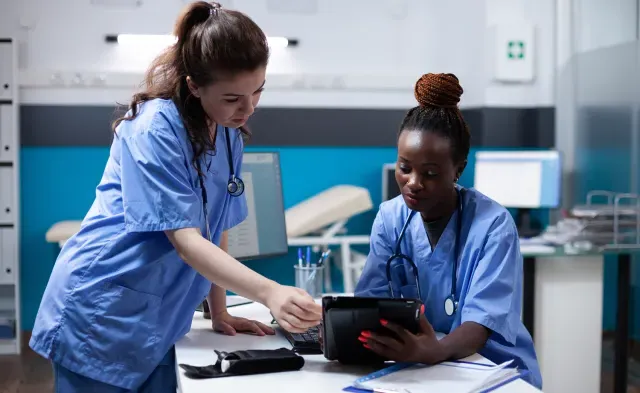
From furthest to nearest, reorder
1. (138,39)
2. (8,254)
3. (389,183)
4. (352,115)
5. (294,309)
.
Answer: (352,115)
(138,39)
(389,183)
(8,254)
(294,309)

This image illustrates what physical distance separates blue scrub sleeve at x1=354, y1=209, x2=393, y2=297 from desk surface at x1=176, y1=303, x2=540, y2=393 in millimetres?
216

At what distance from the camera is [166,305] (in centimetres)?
136

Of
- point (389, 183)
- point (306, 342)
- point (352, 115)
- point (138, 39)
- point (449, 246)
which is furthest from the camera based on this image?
point (352, 115)

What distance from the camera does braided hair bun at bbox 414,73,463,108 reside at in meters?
1.50

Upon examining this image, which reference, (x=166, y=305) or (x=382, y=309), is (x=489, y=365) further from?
(x=166, y=305)

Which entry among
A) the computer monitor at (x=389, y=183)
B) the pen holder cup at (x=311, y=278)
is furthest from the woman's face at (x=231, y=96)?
the computer monitor at (x=389, y=183)

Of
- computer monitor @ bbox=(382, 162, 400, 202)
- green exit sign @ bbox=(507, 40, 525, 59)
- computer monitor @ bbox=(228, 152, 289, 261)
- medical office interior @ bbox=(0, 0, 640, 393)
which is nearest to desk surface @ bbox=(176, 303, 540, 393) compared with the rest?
computer monitor @ bbox=(228, 152, 289, 261)

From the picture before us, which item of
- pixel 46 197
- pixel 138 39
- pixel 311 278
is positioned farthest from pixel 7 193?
pixel 311 278

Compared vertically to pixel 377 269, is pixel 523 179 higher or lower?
higher

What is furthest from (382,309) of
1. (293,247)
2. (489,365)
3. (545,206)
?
(293,247)

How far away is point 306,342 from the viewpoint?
1402mm

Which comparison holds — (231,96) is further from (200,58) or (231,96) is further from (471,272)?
(471,272)

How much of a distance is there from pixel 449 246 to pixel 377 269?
17 cm

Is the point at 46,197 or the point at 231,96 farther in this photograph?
the point at 46,197
